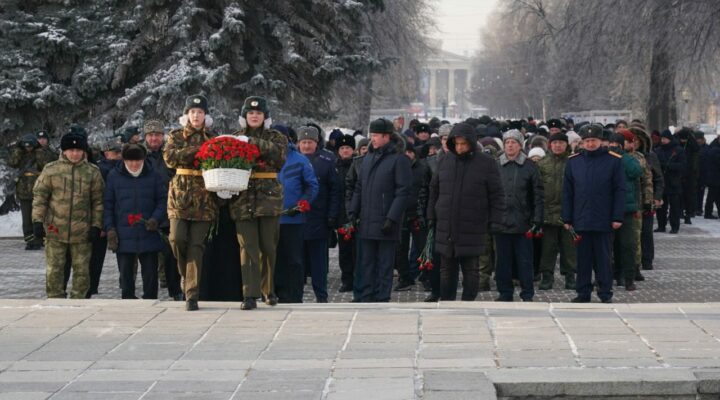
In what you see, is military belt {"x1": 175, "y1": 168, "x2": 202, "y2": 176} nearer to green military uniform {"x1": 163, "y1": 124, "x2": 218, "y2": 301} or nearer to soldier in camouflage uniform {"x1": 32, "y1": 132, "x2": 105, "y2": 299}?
green military uniform {"x1": 163, "y1": 124, "x2": 218, "y2": 301}

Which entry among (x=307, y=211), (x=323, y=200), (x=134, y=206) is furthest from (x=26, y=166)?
(x=307, y=211)

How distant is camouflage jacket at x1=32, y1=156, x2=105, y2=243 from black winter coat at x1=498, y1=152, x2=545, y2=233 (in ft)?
13.2

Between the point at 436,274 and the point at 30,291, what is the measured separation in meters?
4.68

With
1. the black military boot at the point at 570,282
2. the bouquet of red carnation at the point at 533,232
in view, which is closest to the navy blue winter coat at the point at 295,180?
the bouquet of red carnation at the point at 533,232

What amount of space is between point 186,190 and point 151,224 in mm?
2013

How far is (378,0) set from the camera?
26.1 metres

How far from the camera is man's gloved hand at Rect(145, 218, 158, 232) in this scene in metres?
12.6

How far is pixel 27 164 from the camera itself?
2025cm

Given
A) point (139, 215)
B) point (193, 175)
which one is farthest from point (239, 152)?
point (139, 215)

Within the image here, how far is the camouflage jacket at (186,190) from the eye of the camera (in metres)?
10.6

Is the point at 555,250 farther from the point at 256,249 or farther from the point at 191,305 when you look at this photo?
the point at 191,305

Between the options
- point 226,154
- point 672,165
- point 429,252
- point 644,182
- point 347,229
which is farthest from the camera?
point 672,165

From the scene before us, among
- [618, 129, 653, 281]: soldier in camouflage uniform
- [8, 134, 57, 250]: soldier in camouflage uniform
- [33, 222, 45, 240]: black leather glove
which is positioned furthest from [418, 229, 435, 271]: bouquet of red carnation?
[8, 134, 57, 250]: soldier in camouflage uniform

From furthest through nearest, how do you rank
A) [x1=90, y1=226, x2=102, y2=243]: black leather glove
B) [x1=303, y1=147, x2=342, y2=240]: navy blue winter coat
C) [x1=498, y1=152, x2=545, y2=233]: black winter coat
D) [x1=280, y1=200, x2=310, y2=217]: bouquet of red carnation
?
1. [x1=303, y1=147, x2=342, y2=240]: navy blue winter coat
2. [x1=498, y1=152, x2=545, y2=233]: black winter coat
3. [x1=90, y1=226, x2=102, y2=243]: black leather glove
4. [x1=280, y1=200, x2=310, y2=217]: bouquet of red carnation
